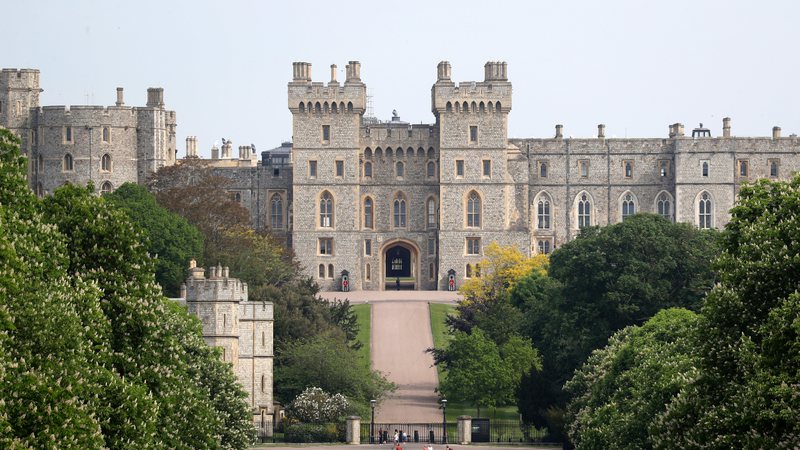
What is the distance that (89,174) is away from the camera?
9050 cm

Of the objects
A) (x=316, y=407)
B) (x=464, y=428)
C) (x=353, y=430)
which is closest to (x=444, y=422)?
(x=464, y=428)

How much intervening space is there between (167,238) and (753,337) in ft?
138

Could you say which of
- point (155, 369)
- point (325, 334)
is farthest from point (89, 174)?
point (155, 369)

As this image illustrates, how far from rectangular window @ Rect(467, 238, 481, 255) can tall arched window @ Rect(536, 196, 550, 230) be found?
17.8 feet

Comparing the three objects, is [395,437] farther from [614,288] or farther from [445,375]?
[445,375]

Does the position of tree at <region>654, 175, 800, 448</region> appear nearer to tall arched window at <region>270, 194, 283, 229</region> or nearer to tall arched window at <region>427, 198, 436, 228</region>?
tall arched window at <region>427, 198, 436, 228</region>

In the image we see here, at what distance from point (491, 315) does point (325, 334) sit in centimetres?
898

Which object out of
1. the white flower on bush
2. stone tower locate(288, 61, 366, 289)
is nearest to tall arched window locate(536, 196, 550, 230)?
stone tower locate(288, 61, 366, 289)

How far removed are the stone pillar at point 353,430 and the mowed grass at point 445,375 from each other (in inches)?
195

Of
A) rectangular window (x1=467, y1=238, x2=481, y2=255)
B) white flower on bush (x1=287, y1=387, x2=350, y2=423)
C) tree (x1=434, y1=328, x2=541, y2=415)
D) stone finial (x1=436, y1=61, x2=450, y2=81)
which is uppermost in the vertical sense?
stone finial (x1=436, y1=61, x2=450, y2=81)

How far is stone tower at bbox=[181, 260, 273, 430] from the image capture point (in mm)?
51812

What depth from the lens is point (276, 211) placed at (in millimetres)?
98000

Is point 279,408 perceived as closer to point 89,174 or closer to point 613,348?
point 613,348

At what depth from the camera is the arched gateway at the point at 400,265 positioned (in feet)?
313
